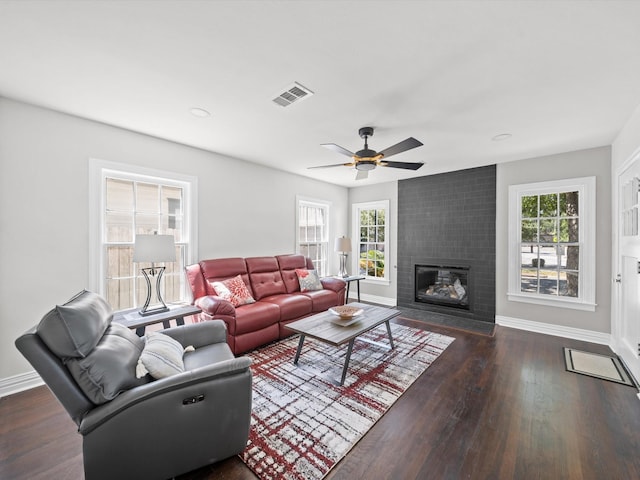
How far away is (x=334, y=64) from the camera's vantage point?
1943 millimetres

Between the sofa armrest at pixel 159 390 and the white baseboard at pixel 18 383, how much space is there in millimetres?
2020

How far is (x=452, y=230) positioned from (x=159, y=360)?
4.84 meters

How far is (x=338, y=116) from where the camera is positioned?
2754 mm

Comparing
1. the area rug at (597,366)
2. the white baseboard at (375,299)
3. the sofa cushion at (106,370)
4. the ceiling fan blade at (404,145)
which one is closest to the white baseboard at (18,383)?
the sofa cushion at (106,370)

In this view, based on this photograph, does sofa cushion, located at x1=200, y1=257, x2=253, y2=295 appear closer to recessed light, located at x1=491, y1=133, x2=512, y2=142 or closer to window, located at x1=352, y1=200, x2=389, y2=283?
window, located at x1=352, y1=200, x2=389, y2=283

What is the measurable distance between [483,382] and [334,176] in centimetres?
401

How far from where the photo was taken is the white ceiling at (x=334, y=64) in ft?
4.96

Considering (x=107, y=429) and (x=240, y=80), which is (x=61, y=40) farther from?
(x=107, y=429)

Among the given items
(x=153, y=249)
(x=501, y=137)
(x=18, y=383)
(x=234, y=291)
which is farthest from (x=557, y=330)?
(x=18, y=383)

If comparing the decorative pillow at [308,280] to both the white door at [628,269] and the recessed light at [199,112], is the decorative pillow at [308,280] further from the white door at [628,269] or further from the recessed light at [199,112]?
the white door at [628,269]

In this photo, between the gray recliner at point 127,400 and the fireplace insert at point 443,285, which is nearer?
the gray recliner at point 127,400

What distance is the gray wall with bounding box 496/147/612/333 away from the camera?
362 cm

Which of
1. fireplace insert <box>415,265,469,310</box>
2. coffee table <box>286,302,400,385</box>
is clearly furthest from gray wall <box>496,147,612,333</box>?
coffee table <box>286,302,400,385</box>

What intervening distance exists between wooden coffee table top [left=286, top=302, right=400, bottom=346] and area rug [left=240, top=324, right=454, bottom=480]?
0.44 m
